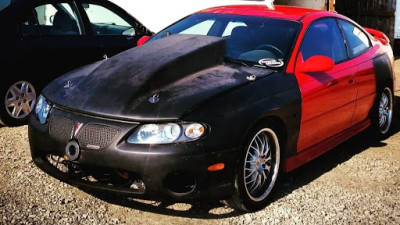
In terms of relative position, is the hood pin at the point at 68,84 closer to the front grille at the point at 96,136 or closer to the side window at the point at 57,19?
the front grille at the point at 96,136

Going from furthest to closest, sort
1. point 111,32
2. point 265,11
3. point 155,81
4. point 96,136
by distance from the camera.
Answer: point 111,32
point 265,11
point 155,81
point 96,136

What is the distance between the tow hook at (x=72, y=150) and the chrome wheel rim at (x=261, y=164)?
1.15m

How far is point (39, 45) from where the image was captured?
243 inches

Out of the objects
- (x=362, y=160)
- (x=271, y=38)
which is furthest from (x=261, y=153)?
(x=362, y=160)

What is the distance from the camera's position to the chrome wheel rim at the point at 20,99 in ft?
19.6

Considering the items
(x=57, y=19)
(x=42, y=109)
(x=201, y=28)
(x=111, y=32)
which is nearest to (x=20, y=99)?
(x=57, y=19)

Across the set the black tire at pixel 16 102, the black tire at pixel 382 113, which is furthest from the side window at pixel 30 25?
the black tire at pixel 382 113

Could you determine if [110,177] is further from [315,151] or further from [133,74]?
[315,151]

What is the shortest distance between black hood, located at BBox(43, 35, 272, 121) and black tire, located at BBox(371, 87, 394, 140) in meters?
2.16

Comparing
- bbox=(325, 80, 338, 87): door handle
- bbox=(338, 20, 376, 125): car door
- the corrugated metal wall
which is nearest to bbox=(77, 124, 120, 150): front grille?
bbox=(325, 80, 338, 87): door handle

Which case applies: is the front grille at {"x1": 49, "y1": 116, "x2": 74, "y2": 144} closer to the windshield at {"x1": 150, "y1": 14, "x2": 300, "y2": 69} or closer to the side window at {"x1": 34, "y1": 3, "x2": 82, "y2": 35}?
the windshield at {"x1": 150, "y1": 14, "x2": 300, "y2": 69}

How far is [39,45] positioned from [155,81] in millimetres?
2881

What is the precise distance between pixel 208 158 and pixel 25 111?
3.39m

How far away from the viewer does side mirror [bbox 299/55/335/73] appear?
14.2 feet
